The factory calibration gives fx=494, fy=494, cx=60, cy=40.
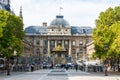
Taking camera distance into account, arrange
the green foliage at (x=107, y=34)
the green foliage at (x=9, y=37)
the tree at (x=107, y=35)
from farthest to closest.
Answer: the tree at (x=107, y=35)
the green foliage at (x=107, y=34)
the green foliage at (x=9, y=37)

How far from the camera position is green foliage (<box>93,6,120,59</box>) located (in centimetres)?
9062

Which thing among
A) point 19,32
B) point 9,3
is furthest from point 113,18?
point 9,3

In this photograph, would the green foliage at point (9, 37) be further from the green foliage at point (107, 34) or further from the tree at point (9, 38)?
the green foliage at point (107, 34)

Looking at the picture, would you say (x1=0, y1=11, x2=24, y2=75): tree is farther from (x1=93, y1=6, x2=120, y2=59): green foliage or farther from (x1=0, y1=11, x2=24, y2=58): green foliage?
(x1=93, y1=6, x2=120, y2=59): green foliage

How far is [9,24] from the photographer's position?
9006 cm

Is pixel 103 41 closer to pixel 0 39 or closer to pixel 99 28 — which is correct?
pixel 99 28

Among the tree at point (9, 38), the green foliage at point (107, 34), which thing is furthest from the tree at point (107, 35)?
the tree at point (9, 38)

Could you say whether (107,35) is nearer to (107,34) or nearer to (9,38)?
(107,34)

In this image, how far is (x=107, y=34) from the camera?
318ft

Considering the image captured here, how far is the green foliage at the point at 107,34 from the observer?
9062 cm

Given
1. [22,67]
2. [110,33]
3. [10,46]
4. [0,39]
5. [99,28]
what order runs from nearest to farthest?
[0,39] → [10,46] → [110,33] → [99,28] → [22,67]

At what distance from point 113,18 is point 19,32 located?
67.5 ft

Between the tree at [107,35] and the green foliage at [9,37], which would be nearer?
the green foliage at [9,37]

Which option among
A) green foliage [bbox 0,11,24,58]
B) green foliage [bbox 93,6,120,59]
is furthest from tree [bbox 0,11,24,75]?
green foliage [bbox 93,6,120,59]
